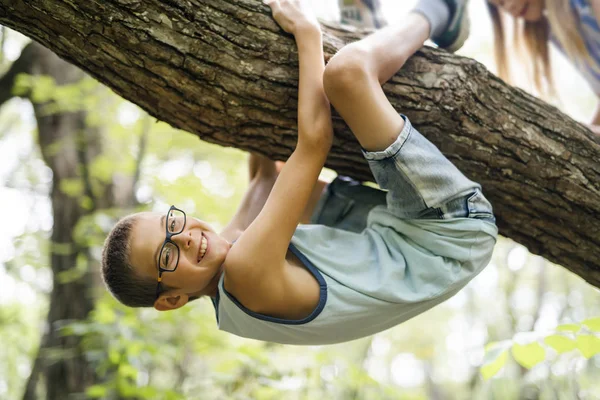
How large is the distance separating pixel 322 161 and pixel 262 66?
412 millimetres

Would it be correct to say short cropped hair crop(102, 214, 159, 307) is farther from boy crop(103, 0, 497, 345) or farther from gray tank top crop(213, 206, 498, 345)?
gray tank top crop(213, 206, 498, 345)

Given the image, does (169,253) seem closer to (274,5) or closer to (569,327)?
(274,5)

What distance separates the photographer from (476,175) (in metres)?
2.06

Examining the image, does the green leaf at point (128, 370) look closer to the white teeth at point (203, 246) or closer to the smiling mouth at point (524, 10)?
the white teeth at point (203, 246)

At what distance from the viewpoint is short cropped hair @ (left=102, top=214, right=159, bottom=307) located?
1976mm

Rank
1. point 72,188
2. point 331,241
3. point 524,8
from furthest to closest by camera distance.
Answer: point 72,188, point 524,8, point 331,241

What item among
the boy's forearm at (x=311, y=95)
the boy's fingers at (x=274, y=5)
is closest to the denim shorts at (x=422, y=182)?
the boy's forearm at (x=311, y=95)

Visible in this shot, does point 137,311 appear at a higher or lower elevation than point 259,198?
lower

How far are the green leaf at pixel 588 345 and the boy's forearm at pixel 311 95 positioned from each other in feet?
3.32

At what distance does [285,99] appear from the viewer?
194 centimetres

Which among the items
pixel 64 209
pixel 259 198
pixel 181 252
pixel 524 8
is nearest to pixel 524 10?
pixel 524 8

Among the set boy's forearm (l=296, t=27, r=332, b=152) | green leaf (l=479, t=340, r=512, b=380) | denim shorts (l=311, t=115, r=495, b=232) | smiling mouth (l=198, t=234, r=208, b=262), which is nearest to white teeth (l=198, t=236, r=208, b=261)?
smiling mouth (l=198, t=234, r=208, b=262)

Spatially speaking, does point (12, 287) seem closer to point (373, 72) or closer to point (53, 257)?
point (53, 257)

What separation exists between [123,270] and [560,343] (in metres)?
1.53
